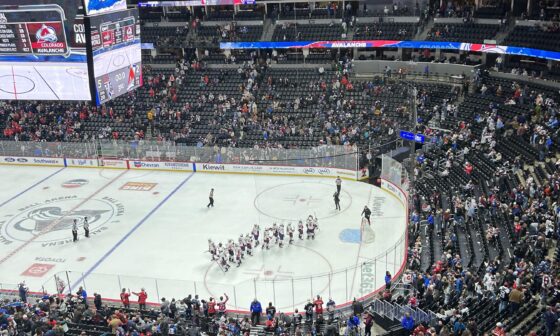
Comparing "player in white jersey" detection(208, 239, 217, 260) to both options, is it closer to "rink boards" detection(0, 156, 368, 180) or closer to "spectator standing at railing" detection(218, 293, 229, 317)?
"spectator standing at railing" detection(218, 293, 229, 317)

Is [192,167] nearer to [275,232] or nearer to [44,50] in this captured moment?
[44,50]

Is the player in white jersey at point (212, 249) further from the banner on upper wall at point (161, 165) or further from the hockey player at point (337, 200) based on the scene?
the banner on upper wall at point (161, 165)

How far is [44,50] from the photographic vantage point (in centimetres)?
2586

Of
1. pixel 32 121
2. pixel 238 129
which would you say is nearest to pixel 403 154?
pixel 238 129

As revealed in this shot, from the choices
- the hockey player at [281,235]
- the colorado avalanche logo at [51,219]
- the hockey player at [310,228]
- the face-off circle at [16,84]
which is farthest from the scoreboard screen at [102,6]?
the hockey player at [310,228]

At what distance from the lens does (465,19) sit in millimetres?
38625

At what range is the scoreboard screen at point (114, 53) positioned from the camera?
2419 cm

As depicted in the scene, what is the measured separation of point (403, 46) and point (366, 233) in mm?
18320

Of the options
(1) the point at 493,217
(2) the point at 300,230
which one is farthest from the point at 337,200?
(1) the point at 493,217

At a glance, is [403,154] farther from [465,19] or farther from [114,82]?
[114,82]

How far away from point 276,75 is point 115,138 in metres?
11.9

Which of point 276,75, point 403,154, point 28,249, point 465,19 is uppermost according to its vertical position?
point 465,19

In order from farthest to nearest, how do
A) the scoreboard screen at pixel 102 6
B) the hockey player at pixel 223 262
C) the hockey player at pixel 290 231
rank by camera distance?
1. the hockey player at pixel 290 231
2. the scoreboard screen at pixel 102 6
3. the hockey player at pixel 223 262

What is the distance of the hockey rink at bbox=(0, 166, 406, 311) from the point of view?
67.4 ft
